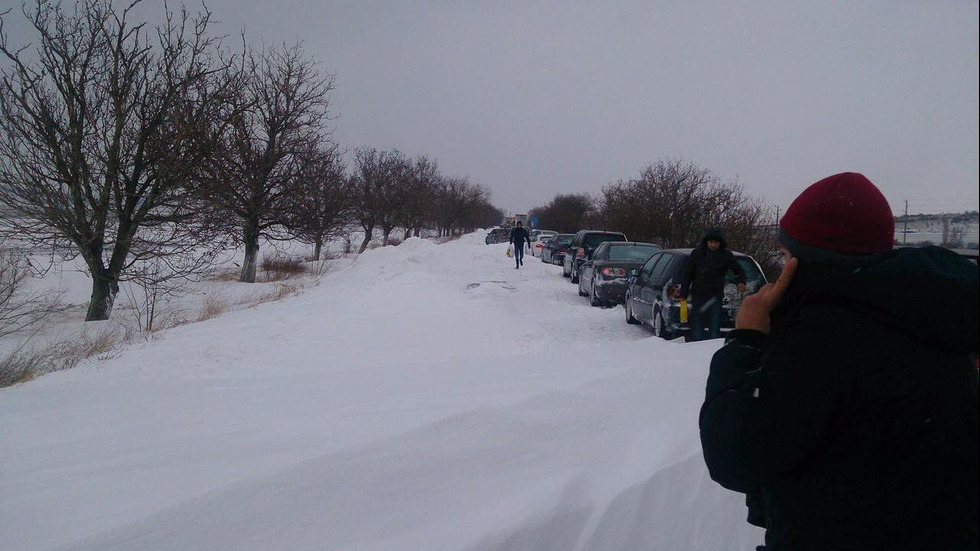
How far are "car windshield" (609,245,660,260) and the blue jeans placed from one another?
6.14 metres

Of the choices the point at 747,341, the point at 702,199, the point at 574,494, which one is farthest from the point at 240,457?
the point at 702,199

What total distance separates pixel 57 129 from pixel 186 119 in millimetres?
2724

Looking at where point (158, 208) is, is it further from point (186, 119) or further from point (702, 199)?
point (702, 199)

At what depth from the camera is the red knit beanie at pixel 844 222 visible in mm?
1531

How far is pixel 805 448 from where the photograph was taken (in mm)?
1383

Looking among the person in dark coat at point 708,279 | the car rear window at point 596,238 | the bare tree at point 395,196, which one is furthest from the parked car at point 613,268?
the bare tree at point 395,196

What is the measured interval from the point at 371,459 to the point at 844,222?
2.41m

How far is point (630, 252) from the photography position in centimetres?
1536

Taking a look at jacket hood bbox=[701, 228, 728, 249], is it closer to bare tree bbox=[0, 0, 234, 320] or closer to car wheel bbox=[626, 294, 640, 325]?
car wheel bbox=[626, 294, 640, 325]

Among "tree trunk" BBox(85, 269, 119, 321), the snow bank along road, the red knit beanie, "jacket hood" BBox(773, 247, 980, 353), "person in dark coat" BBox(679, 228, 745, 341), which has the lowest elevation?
"tree trunk" BBox(85, 269, 119, 321)

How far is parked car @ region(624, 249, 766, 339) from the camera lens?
30.3 feet

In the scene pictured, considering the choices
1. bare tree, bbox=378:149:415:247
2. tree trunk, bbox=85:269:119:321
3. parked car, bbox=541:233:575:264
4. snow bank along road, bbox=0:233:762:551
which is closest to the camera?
snow bank along road, bbox=0:233:762:551

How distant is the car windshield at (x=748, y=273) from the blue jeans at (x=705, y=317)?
1.49ft

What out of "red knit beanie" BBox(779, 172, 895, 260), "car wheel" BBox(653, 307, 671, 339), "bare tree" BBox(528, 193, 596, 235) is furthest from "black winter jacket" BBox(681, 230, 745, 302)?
"bare tree" BBox(528, 193, 596, 235)
